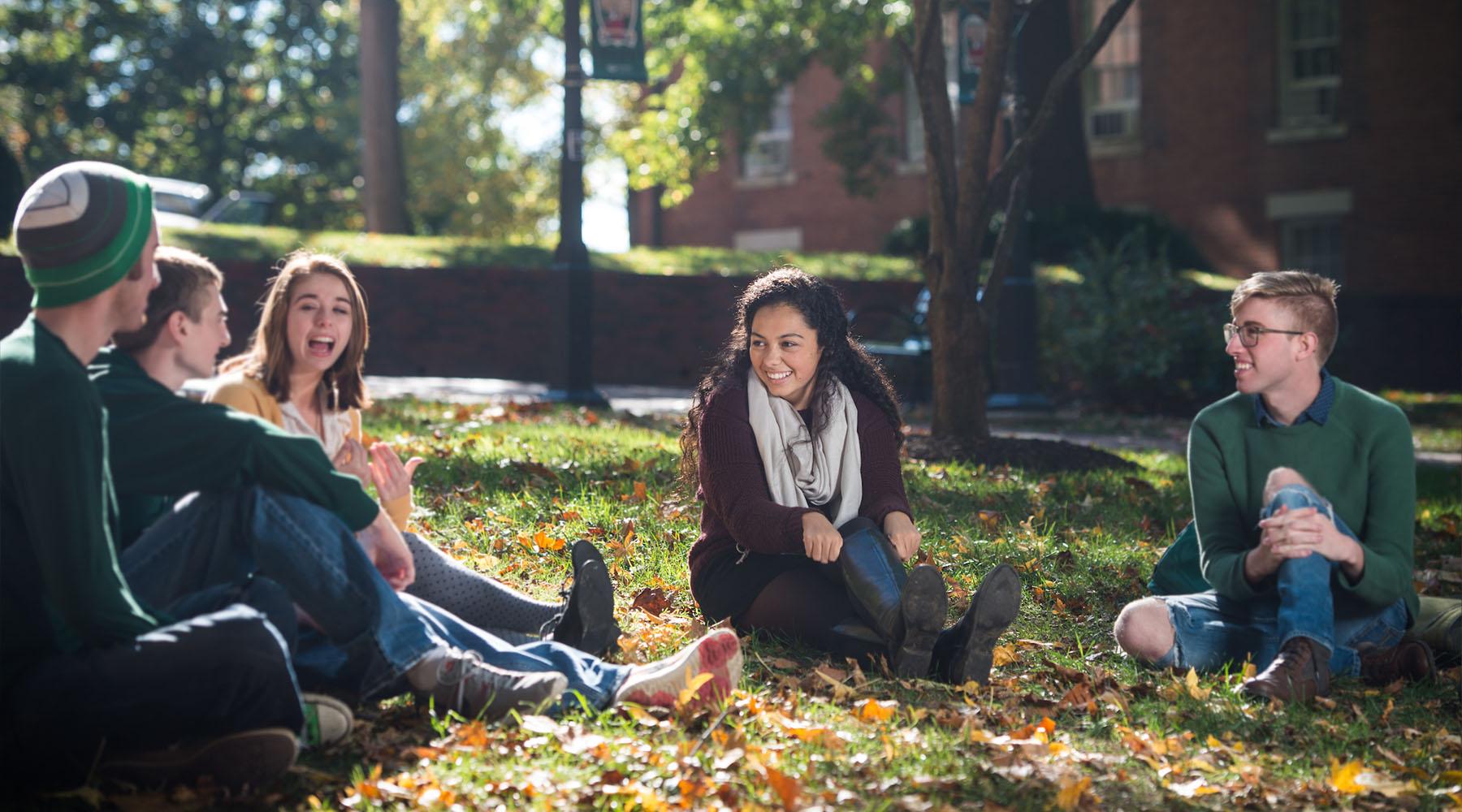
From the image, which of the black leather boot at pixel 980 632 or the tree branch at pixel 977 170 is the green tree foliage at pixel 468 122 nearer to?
the tree branch at pixel 977 170

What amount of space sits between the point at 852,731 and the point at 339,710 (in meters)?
1.31

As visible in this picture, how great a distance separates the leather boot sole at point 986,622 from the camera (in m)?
4.22

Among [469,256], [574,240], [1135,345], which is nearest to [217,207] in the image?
[469,256]

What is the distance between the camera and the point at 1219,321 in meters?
15.0

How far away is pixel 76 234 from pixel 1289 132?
882 inches

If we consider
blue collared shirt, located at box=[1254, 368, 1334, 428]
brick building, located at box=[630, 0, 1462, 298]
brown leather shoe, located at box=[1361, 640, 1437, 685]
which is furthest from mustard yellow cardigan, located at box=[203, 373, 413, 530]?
brick building, located at box=[630, 0, 1462, 298]

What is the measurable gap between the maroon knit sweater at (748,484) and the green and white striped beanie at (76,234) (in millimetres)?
1960

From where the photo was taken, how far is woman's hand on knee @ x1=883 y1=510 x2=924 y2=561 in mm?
4504

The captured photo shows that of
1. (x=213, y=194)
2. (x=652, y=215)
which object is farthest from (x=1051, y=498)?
(x=213, y=194)

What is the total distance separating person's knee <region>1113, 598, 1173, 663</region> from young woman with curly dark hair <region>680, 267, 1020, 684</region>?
68cm

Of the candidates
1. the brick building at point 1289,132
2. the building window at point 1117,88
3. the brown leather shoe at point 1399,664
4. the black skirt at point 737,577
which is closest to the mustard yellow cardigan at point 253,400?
the black skirt at point 737,577

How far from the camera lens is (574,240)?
11688mm

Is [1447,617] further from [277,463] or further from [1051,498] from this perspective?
[277,463]

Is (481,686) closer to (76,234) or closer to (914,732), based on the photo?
(914,732)
